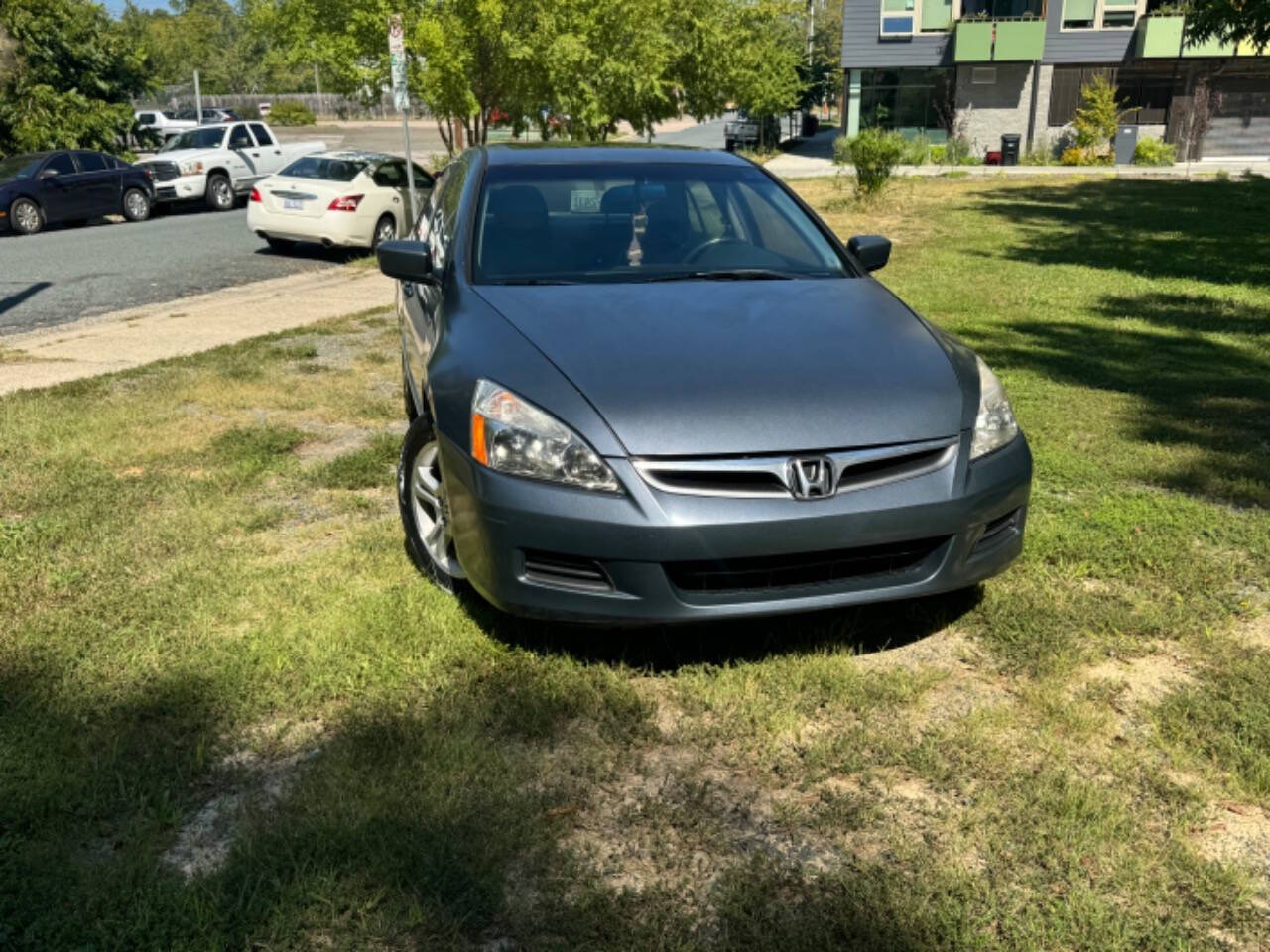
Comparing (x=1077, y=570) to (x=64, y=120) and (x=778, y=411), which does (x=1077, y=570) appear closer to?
(x=778, y=411)

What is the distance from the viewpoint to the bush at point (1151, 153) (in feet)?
102

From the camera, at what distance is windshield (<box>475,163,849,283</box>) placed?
14.1ft

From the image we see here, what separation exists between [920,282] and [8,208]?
15239mm

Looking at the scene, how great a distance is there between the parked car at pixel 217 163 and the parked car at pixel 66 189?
656 mm

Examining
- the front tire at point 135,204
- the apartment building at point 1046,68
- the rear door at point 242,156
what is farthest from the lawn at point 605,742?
the apartment building at point 1046,68

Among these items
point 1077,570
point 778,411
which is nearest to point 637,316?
point 778,411

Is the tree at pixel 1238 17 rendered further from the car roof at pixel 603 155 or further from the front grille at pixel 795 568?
the front grille at pixel 795 568

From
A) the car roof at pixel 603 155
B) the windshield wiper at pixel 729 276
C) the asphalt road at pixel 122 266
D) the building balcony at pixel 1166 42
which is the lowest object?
the asphalt road at pixel 122 266

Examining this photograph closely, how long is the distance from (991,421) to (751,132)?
4330 cm

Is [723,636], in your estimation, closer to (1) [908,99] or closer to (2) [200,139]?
(2) [200,139]

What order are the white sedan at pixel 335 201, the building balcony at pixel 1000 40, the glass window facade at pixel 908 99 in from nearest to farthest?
the white sedan at pixel 335 201 < the building balcony at pixel 1000 40 < the glass window facade at pixel 908 99

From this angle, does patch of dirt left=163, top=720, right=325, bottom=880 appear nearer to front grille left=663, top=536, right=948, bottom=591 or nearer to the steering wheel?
front grille left=663, top=536, right=948, bottom=591

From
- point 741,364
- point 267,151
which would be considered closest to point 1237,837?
point 741,364

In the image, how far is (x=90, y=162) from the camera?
65.2 ft
